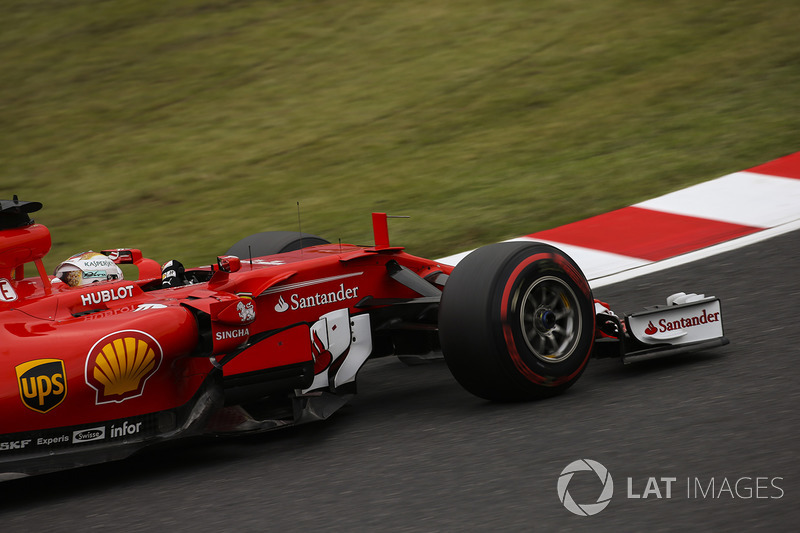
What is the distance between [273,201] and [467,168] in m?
1.65

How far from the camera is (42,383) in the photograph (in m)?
3.60

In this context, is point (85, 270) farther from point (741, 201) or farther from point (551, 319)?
point (741, 201)

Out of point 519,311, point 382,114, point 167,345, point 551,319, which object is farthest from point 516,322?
point 382,114

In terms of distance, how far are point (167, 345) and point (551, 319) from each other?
61.8 inches

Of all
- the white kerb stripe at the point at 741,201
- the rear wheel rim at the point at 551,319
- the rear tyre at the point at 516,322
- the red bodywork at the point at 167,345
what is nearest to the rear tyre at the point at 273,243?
the red bodywork at the point at 167,345

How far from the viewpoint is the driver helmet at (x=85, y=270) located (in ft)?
14.0

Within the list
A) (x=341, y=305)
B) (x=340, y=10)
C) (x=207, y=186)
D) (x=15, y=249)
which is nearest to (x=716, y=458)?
(x=341, y=305)

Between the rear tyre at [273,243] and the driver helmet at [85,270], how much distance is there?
1.06 m

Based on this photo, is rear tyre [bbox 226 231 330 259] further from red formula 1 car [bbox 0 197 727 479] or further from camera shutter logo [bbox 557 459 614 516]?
camera shutter logo [bbox 557 459 614 516]

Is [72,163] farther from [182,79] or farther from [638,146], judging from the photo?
[638,146]

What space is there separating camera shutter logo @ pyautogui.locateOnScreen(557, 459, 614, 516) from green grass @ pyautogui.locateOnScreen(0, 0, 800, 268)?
11.1ft

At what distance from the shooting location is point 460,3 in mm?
12328

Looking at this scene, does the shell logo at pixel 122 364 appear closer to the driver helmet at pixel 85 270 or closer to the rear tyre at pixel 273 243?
the driver helmet at pixel 85 270

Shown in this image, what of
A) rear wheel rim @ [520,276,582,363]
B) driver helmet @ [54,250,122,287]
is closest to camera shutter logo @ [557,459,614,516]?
rear wheel rim @ [520,276,582,363]
